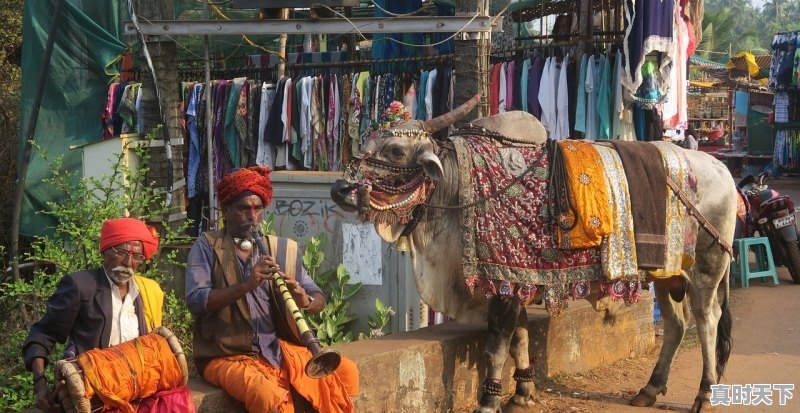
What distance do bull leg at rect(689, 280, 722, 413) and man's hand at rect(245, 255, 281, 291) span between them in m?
3.41

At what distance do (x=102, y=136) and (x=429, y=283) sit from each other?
21.2 ft

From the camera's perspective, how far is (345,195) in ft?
19.1

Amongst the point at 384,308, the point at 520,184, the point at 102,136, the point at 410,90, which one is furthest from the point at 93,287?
the point at 102,136

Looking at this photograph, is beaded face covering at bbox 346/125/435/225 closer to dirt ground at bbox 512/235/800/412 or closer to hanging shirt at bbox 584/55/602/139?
dirt ground at bbox 512/235/800/412

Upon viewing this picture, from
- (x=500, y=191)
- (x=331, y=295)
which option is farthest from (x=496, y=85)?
(x=500, y=191)

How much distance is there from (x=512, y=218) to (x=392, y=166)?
79 centimetres

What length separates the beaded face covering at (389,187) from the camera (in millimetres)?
5828

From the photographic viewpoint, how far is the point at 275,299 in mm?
4773

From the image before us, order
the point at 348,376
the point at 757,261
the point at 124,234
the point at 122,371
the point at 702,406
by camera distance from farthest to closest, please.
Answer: the point at 757,261
the point at 702,406
the point at 348,376
the point at 124,234
the point at 122,371

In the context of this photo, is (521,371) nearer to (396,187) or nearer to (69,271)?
(396,187)

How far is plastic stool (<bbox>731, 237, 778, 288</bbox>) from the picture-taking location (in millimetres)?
11242

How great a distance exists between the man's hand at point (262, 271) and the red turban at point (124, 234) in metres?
0.45

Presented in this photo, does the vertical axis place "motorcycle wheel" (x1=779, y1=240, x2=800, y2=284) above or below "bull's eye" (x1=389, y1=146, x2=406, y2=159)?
below

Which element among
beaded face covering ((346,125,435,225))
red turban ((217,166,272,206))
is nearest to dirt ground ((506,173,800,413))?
beaded face covering ((346,125,435,225))
